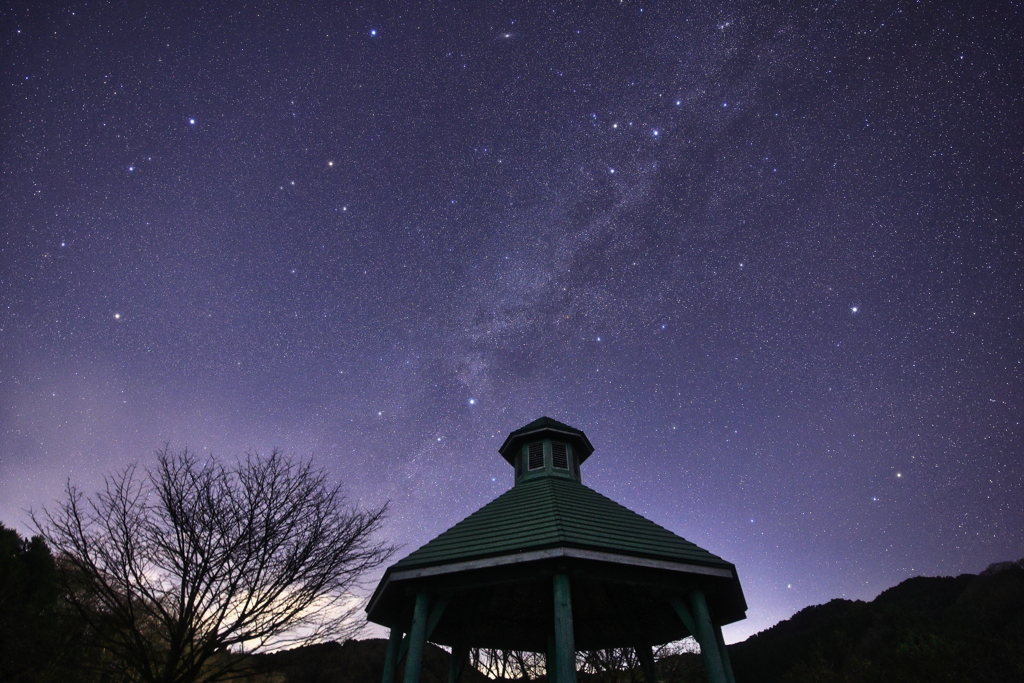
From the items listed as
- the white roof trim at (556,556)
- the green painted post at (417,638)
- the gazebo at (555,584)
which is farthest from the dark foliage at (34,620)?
the white roof trim at (556,556)

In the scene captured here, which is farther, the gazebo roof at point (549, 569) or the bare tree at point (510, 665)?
the bare tree at point (510, 665)

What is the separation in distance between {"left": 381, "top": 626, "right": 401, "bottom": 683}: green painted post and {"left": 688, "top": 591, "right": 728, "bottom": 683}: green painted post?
5.73 meters

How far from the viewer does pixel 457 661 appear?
41.4 ft

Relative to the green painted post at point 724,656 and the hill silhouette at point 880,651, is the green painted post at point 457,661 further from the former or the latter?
the hill silhouette at point 880,651

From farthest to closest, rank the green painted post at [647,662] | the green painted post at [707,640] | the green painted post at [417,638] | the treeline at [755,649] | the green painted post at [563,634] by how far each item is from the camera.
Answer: the treeline at [755,649] → the green painted post at [647,662] → the green painted post at [417,638] → the green painted post at [707,640] → the green painted post at [563,634]

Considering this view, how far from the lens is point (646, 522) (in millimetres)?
11070

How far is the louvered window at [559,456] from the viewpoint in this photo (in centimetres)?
1416

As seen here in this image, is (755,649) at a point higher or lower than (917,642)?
higher

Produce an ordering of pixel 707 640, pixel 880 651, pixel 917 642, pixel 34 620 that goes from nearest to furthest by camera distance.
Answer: pixel 707 640 → pixel 34 620 → pixel 917 642 → pixel 880 651

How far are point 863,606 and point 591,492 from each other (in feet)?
159

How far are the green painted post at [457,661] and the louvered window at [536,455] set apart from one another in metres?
4.71

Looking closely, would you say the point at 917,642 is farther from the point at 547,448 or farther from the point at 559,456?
the point at 547,448

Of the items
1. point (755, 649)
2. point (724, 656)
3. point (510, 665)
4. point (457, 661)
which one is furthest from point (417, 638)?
point (755, 649)

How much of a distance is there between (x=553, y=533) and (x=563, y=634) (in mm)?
1551
